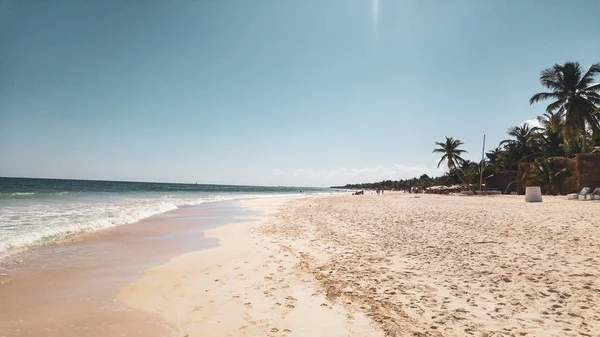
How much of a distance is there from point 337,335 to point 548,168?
1380 inches

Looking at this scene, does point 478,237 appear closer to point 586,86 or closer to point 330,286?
point 330,286

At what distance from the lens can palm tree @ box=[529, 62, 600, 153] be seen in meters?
29.9

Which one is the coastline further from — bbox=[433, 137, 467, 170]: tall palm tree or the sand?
bbox=[433, 137, 467, 170]: tall palm tree

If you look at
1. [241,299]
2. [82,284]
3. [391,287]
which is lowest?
[82,284]

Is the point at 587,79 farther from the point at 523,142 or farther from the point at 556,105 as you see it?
the point at 523,142

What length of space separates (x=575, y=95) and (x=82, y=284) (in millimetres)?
42774

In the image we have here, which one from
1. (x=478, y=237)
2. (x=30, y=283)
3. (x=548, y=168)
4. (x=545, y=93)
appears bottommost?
(x=30, y=283)

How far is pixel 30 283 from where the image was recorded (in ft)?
20.3

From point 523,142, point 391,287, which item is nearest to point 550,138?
point 523,142

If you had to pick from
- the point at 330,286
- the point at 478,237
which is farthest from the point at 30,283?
the point at 478,237

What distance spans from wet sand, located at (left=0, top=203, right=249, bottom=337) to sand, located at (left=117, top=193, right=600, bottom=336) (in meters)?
0.43

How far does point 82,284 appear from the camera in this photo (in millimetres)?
6211

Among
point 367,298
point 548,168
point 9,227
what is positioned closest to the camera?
point 367,298

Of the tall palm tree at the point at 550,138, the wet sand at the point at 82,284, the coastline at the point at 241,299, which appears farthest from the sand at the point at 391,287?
the tall palm tree at the point at 550,138
